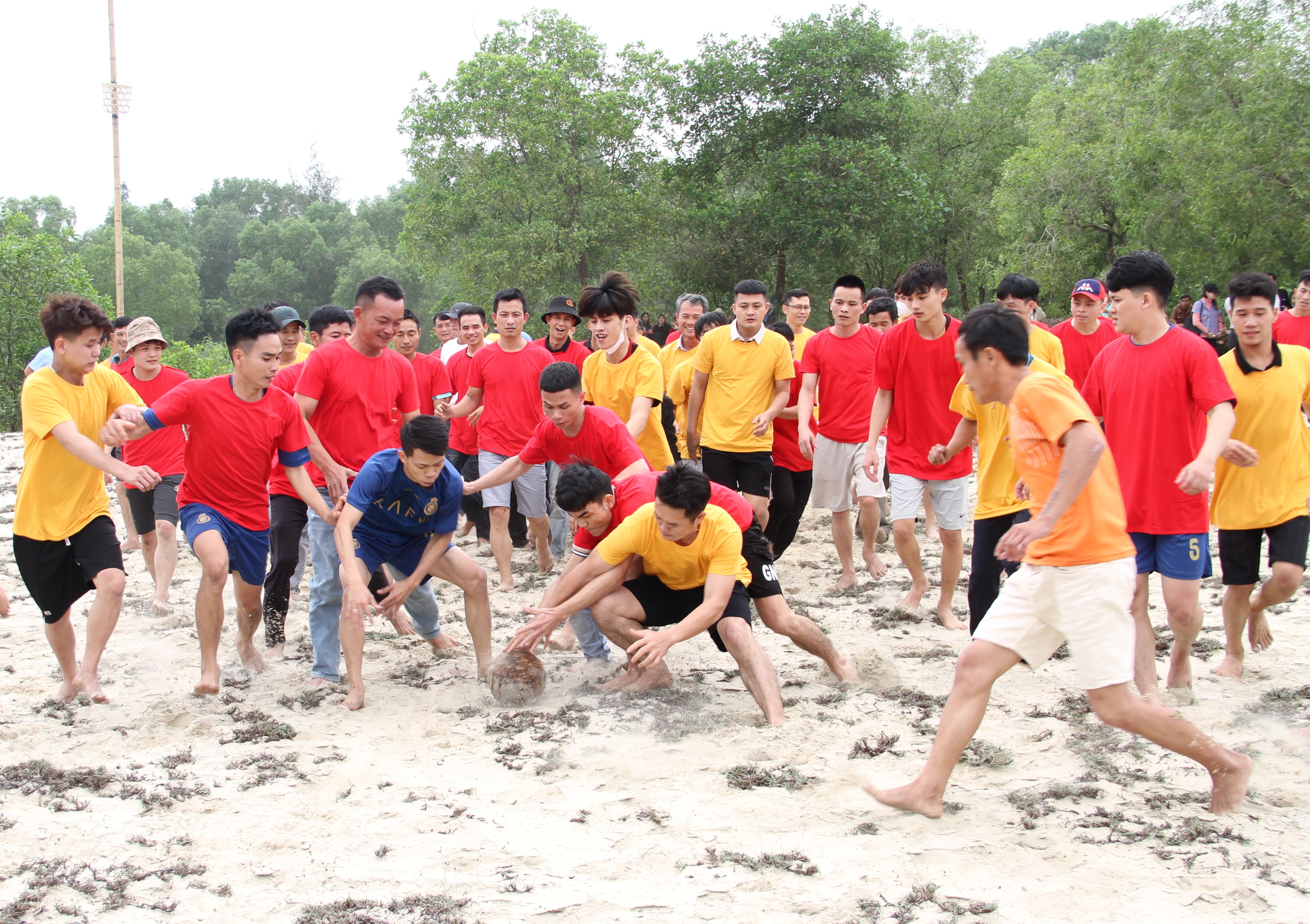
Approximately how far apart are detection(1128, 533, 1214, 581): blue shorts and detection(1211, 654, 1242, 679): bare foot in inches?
31.0

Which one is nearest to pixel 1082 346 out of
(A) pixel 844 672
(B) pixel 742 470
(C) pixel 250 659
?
(B) pixel 742 470

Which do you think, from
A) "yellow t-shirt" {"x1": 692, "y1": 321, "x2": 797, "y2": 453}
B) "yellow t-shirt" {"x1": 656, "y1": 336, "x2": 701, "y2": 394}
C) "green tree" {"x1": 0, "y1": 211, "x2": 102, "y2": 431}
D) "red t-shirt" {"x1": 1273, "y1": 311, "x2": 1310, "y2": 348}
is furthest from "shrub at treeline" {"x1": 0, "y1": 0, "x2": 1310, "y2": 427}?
"yellow t-shirt" {"x1": 692, "y1": 321, "x2": 797, "y2": 453}

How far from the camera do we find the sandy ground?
3277mm

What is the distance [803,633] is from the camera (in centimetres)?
515

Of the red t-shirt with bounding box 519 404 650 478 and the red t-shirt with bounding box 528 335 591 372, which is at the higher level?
the red t-shirt with bounding box 528 335 591 372

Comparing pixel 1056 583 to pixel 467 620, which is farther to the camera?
pixel 467 620

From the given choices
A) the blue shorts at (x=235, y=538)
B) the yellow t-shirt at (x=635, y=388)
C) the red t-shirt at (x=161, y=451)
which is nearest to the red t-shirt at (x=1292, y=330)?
the yellow t-shirt at (x=635, y=388)

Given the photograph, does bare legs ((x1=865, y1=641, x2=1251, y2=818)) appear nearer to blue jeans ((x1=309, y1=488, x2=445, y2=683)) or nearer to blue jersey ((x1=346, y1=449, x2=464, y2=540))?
blue jeans ((x1=309, y1=488, x2=445, y2=683))

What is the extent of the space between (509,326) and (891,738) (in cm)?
474

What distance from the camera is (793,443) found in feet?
25.3

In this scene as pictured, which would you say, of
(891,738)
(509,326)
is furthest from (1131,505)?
(509,326)

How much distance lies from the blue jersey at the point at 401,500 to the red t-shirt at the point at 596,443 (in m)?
0.62

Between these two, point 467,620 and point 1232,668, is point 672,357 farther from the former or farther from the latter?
point 1232,668

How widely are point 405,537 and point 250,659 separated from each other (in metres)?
1.28
